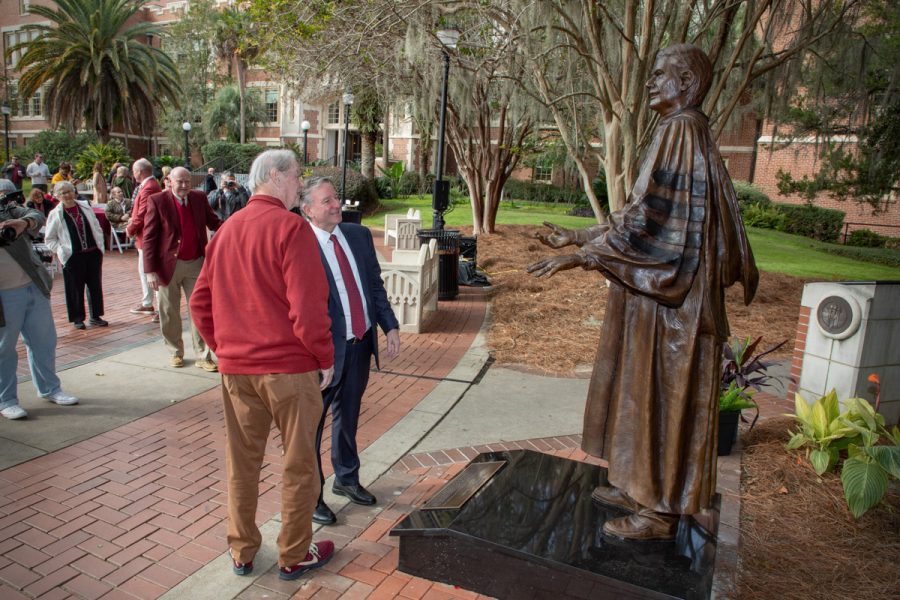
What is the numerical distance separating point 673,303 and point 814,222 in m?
26.4

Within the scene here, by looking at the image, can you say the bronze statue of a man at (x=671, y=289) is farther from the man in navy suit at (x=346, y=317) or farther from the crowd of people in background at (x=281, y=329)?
the man in navy suit at (x=346, y=317)

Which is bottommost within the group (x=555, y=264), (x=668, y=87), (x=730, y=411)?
(x=730, y=411)

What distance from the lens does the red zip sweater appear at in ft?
9.32

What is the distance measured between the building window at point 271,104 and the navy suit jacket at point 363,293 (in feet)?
157

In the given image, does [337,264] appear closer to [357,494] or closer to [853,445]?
[357,494]

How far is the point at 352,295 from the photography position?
12.5ft

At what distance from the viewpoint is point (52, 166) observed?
35031mm

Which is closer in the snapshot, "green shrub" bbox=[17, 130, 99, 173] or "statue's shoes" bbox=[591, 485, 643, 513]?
"statue's shoes" bbox=[591, 485, 643, 513]

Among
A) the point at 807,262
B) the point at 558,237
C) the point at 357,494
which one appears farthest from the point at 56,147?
the point at 558,237

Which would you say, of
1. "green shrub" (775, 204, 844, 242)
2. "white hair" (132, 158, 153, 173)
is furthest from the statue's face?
"green shrub" (775, 204, 844, 242)

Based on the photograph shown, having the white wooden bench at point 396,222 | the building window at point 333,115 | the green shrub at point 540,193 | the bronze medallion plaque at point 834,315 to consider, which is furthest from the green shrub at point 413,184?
the bronze medallion plaque at point 834,315

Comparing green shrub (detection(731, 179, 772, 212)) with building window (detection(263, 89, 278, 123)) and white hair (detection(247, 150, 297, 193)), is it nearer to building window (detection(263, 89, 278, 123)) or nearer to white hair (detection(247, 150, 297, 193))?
white hair (detection(247, 150, 297, 193))

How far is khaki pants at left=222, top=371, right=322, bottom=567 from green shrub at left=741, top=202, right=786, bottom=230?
25.8 metres

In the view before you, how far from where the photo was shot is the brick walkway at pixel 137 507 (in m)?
3.15
